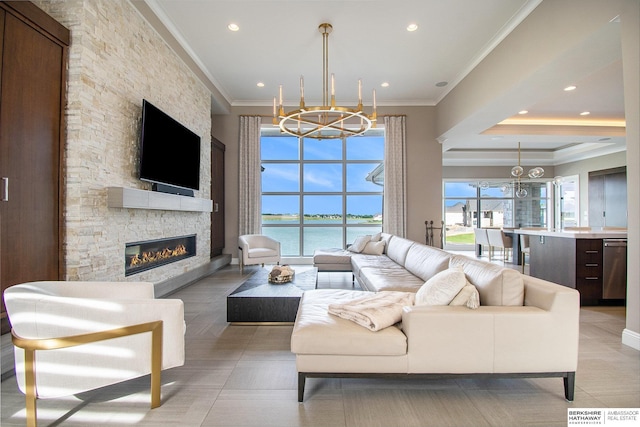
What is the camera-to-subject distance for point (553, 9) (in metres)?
2.98

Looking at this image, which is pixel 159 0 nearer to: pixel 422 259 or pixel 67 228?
pixel 67 228

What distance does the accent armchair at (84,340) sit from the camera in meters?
1.50

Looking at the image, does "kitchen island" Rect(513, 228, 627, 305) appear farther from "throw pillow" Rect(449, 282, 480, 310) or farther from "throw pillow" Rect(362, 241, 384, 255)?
"throw pillow" Rect(449, 282, 480, 310)

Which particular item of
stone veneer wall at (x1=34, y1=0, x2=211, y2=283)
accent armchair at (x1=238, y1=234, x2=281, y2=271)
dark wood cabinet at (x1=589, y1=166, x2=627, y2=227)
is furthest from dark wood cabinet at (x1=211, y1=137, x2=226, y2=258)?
dark wood cabinet at (x1=589, y1=166, x2=627, y2=227)

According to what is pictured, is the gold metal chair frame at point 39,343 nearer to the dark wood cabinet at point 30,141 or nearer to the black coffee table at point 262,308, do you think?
the dark wood cabinet at point 30,141

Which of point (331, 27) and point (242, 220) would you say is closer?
point (331, 27)

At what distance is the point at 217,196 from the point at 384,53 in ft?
12.8

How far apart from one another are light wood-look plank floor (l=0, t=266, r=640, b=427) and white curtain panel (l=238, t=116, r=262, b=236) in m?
4.03

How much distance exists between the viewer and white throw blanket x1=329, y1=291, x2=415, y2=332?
1.78 metres

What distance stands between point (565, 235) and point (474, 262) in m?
2.58

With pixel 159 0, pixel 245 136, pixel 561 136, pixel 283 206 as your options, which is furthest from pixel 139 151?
pixel 561 136

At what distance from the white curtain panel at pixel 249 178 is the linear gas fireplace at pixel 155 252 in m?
1.52

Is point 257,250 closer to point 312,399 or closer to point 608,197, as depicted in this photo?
point 312,399

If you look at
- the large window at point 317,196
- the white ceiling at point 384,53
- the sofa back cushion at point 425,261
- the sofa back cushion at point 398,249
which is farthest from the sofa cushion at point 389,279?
the large window at point 317,196
